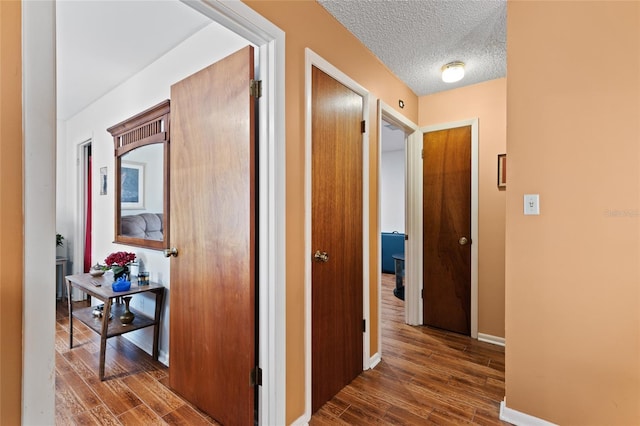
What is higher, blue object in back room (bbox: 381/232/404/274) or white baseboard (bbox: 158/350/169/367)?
blue object in back room (bbox: 381/232/404/274)

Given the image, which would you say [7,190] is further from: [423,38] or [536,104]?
[423,38]

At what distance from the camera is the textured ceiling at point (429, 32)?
1876 millimetres

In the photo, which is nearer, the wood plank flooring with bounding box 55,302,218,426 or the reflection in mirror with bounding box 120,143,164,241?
the wood plank flooring with bounding box 55,302,218,426

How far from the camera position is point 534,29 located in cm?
171

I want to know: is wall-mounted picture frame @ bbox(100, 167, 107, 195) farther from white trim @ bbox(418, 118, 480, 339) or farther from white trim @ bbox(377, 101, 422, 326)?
white trim @ bbox(418, 118, 480, 339)

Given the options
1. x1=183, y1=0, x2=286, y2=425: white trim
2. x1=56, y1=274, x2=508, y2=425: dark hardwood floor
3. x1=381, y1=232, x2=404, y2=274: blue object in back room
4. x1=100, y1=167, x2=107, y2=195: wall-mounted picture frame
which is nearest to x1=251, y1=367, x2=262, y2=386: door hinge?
x1=183, y1=0, x2=286, y2=425: white trim

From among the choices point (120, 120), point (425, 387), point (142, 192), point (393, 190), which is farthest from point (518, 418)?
point (393, 190)

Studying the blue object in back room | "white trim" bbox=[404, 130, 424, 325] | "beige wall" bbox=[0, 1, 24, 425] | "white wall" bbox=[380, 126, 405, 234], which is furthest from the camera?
"white wall" bbox=[380, 126, 405, 234]

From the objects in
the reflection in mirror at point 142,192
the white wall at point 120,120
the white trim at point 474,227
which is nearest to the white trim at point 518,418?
the white trim at point 474,227

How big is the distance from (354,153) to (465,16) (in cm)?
112

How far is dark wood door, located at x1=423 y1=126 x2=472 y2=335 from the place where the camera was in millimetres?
3047

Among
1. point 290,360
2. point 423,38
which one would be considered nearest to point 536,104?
point 423,38

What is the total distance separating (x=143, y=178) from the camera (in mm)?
2635

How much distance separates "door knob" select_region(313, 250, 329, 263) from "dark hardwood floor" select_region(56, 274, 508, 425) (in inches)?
36.2
